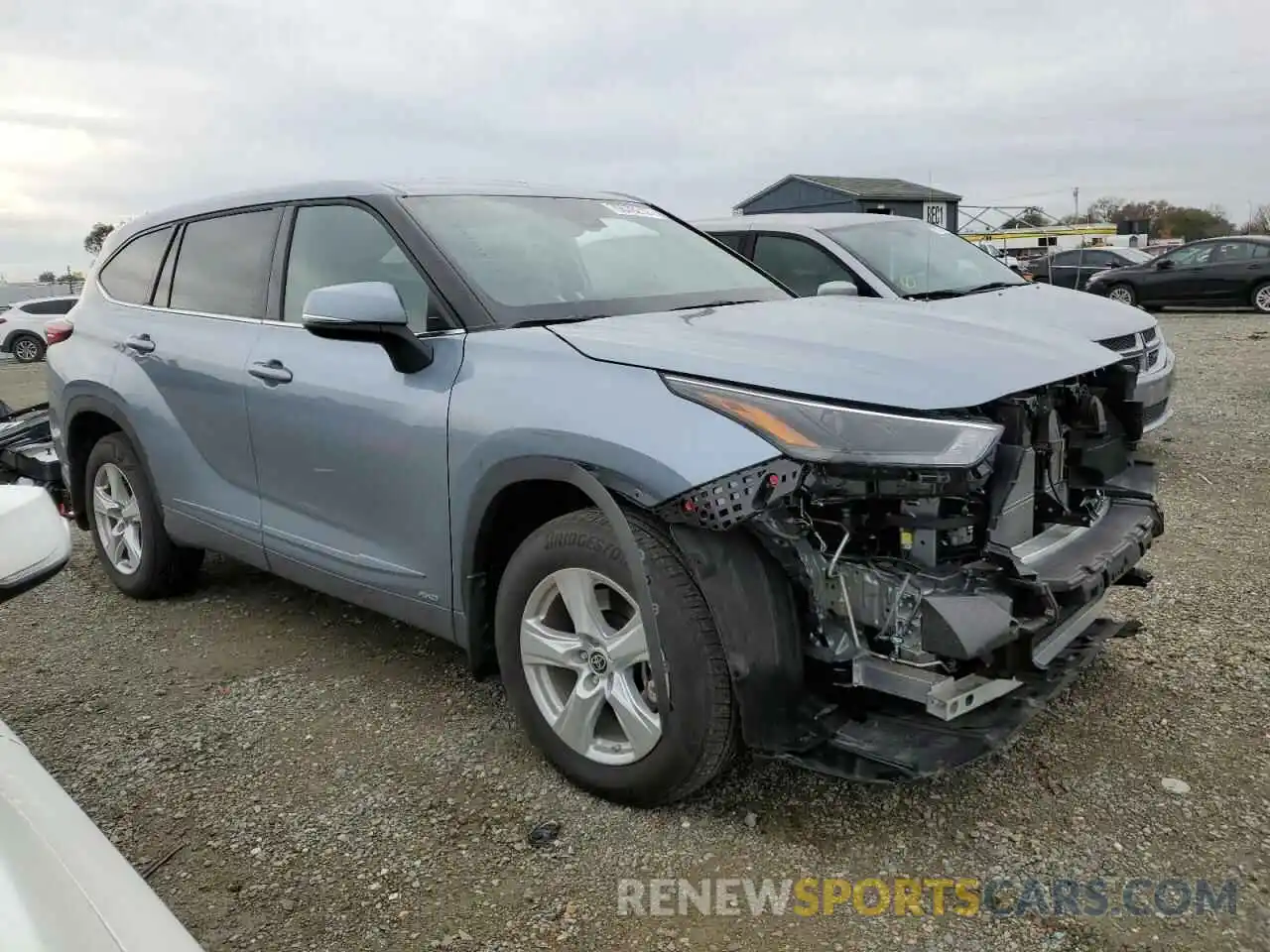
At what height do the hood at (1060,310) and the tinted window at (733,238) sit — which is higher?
the tinted window at (733,238)

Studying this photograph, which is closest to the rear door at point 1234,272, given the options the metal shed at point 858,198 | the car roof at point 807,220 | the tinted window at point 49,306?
the metal shed at point 858,198

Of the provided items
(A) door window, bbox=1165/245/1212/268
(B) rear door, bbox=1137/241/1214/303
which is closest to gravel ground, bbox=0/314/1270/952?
(B) rear door, bbox=1137/241/1214/303

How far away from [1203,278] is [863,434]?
60.9 feet

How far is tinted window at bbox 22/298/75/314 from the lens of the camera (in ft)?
74.1

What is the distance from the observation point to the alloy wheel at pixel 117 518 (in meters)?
4.66

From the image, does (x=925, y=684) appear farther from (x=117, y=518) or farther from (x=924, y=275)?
(x=924, y=275)

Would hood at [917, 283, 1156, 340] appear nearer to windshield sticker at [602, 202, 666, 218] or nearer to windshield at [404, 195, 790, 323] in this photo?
windshield sticker at [602, 202, 666, 218]

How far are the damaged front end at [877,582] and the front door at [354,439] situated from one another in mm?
922

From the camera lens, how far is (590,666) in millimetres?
2760

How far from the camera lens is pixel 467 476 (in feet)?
9.62

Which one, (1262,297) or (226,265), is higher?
(226,265)

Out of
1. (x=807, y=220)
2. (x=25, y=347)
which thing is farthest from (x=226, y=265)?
(x=25, y=347)

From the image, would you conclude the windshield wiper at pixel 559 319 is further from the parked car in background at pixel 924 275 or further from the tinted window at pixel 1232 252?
the tinted window at pixel 1232 252

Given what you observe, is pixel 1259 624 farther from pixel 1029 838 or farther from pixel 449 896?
pixel 449 896
